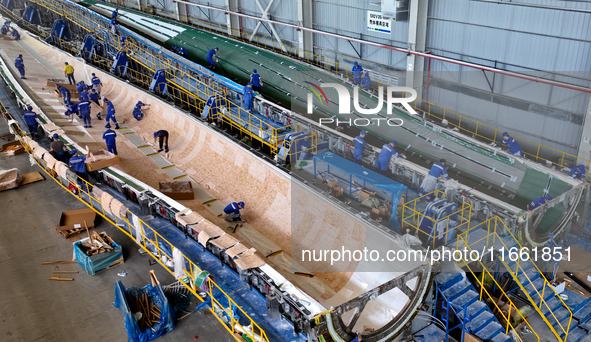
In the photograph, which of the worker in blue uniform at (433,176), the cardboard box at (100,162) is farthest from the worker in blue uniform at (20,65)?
the worker in blue uniform at (433,176)

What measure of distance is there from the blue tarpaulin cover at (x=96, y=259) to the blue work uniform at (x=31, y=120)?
Answer: 6753 mm

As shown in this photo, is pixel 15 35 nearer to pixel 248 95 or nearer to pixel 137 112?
pixel 137 112

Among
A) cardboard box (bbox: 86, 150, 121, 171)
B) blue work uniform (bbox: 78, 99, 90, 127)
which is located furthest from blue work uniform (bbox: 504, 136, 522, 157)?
blue work uniform (bbox: 78, 99, 90, 127)

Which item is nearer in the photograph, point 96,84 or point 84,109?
point 84,109

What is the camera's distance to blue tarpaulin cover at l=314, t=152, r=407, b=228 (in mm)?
10611

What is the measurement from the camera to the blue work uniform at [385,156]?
11984 mm

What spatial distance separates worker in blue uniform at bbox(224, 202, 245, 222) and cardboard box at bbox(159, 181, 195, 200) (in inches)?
56.6

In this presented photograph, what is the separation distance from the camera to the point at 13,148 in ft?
57.0

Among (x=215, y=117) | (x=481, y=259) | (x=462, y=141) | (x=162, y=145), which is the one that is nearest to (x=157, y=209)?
(x=162, y=145)

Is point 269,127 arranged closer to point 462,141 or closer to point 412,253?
point 462,141

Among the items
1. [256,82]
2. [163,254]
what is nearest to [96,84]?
A: [256,82]

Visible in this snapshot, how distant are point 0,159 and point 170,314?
10.8m

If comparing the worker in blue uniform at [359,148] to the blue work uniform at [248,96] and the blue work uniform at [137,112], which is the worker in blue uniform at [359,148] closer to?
the blue work uniform at [248,96]

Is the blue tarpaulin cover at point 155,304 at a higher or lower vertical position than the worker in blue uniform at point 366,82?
lower
